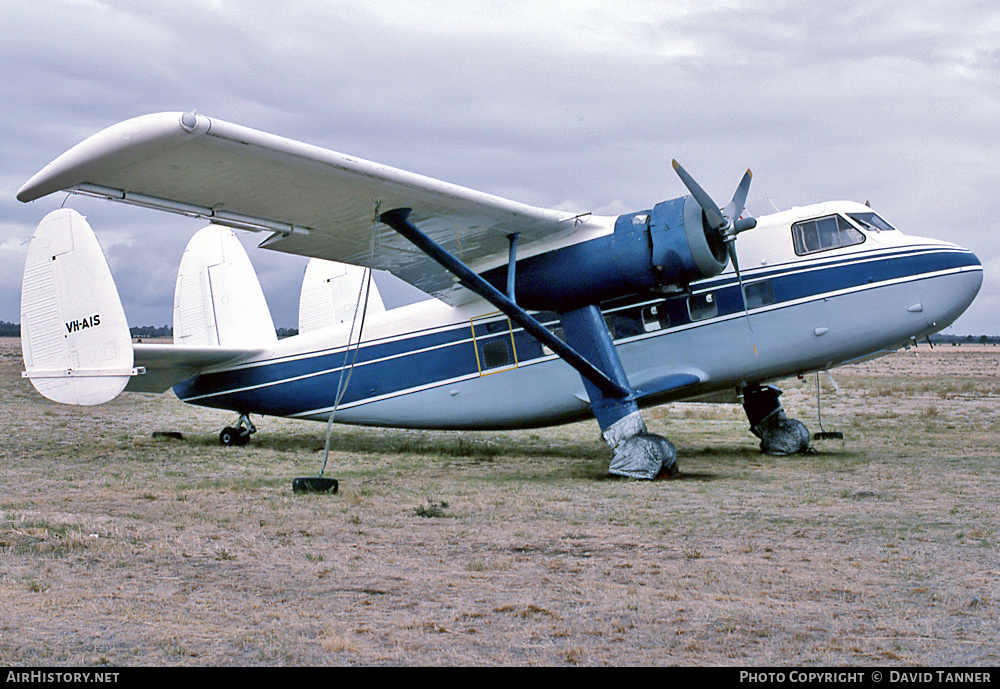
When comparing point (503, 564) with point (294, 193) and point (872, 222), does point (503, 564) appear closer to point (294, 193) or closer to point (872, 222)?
point (294, 193)

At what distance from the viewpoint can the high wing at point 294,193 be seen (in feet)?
25.8

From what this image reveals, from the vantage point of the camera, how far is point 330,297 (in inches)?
703

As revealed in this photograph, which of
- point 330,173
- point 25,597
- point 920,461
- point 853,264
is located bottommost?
point 920,461

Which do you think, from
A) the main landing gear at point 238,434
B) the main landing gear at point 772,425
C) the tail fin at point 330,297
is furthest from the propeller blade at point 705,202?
the main landing gear at point 238,434

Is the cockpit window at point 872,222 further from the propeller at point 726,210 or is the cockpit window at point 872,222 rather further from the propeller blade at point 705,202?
the propeller blade at point 705,202

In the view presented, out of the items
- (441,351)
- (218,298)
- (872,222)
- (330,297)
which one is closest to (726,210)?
(872,222)

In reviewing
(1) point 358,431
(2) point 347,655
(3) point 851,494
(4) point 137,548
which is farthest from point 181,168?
(1) point 358,431

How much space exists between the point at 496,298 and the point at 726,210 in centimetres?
339

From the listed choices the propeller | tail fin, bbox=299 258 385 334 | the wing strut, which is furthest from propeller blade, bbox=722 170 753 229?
tail fin, bbox=299 258 385 334

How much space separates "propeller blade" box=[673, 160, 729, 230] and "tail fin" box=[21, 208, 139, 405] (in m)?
9.03

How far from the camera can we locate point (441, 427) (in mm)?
14609
